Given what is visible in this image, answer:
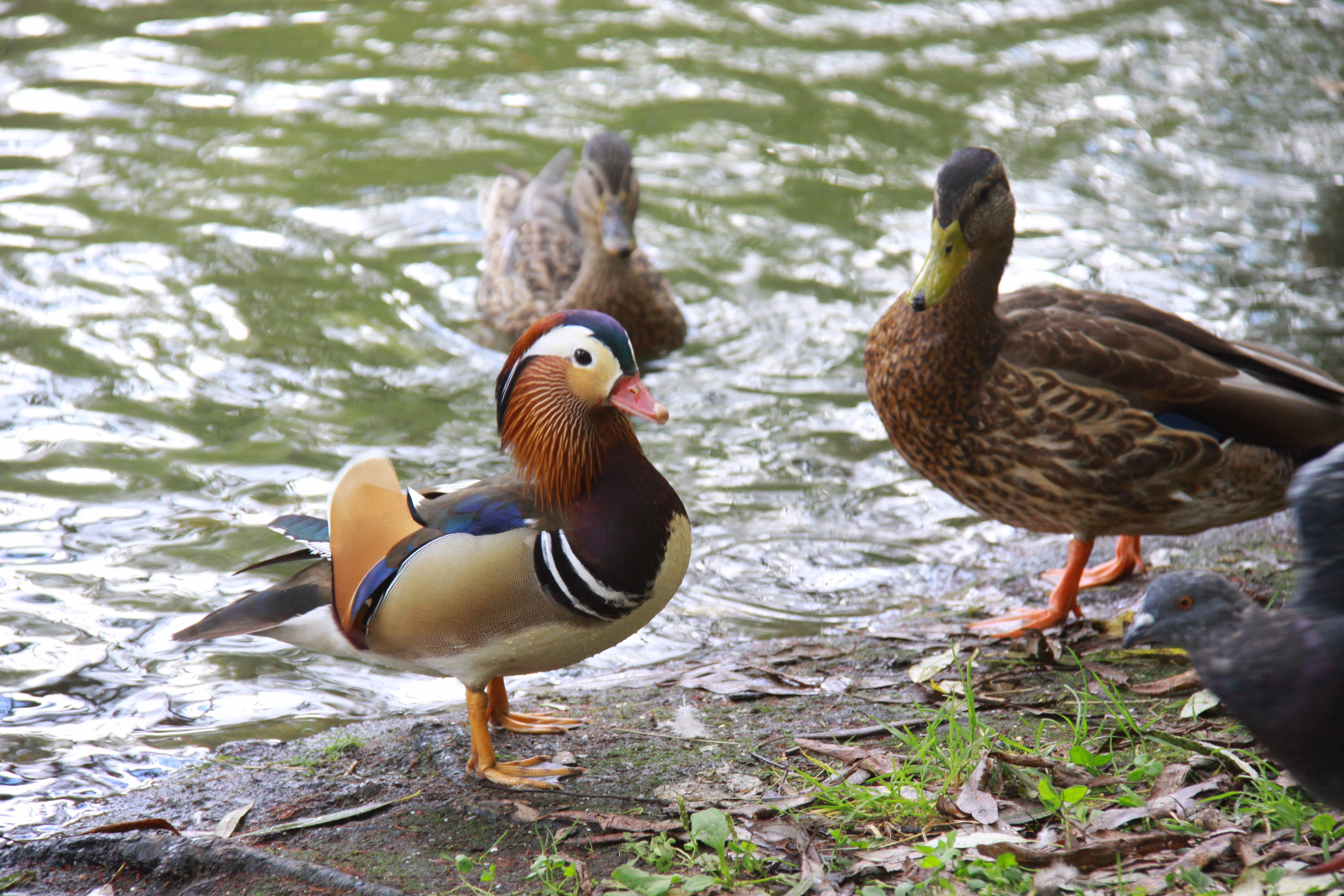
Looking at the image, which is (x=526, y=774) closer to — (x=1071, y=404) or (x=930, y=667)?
(x=930, y=667)

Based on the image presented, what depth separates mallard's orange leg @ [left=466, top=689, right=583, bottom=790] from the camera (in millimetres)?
3363

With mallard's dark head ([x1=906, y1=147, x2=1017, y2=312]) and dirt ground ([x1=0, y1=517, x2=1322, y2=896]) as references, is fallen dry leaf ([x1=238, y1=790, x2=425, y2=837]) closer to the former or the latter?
dirt ground ([x1=0, y1=517, x2=1322, y2=896])

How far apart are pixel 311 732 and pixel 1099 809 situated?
248 cm

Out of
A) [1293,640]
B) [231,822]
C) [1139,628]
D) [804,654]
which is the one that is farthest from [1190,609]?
[231,822]

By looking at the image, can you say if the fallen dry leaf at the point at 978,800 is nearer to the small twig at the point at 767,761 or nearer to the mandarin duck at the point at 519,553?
the small twig at the point at 767,761

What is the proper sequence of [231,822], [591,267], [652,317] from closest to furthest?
[231,822], [652,317], [591,267]

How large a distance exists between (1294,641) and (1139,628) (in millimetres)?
357

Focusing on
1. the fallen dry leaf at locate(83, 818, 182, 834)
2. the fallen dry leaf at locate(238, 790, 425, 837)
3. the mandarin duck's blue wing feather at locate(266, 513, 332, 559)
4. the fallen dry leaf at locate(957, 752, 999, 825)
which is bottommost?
the fallen dry leaf at locate(238, 790, 425, 837)

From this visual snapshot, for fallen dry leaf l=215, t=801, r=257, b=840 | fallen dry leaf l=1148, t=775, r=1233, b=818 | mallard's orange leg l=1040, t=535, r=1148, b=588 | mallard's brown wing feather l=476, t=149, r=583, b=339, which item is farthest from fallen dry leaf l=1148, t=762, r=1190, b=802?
mallard's brown wing feather l=476, t=149, r=583, b=339

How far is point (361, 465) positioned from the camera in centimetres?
337

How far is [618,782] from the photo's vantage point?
338 centimetres

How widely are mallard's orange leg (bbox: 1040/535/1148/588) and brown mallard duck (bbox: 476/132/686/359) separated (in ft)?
9.67

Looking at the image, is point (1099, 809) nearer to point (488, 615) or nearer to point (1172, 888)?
point (1172, 888)

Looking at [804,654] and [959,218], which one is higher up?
[959,218]
